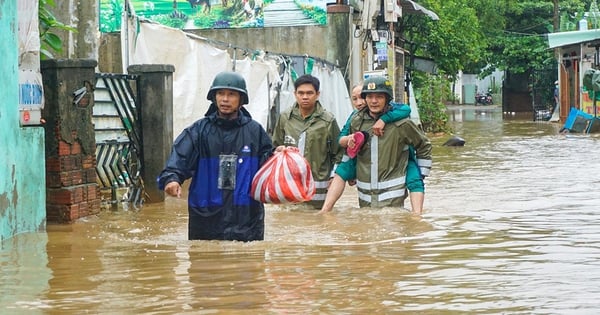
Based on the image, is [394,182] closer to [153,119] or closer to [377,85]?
[377,85]

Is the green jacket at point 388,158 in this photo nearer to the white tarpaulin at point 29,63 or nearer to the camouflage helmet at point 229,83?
the camouflage helmet at point 229,83

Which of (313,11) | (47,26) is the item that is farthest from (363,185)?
(313,11)

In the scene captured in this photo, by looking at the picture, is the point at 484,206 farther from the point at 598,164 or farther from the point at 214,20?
the point at 214,20

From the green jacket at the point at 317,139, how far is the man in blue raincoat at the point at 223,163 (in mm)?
2952

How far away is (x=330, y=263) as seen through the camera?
6.91 meters

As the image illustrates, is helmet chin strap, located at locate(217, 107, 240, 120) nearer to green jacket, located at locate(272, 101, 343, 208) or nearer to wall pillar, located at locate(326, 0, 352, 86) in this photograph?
green jacket, located at locate(272, 101, 343, 208)

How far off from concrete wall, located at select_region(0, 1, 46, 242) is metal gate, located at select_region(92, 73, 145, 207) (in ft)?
6.69

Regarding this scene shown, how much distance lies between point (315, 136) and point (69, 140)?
2336 mm

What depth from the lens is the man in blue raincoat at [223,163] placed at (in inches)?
279

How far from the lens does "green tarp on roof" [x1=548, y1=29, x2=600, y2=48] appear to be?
121 ft

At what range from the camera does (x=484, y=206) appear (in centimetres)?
1081

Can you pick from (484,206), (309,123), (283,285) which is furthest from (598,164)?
(283,285)

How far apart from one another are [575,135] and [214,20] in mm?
10731

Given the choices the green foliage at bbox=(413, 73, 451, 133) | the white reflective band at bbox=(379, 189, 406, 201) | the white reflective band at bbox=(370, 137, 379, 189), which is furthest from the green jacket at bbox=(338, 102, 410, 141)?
the green foliage at bbox=(413, 73, 451, 133)
